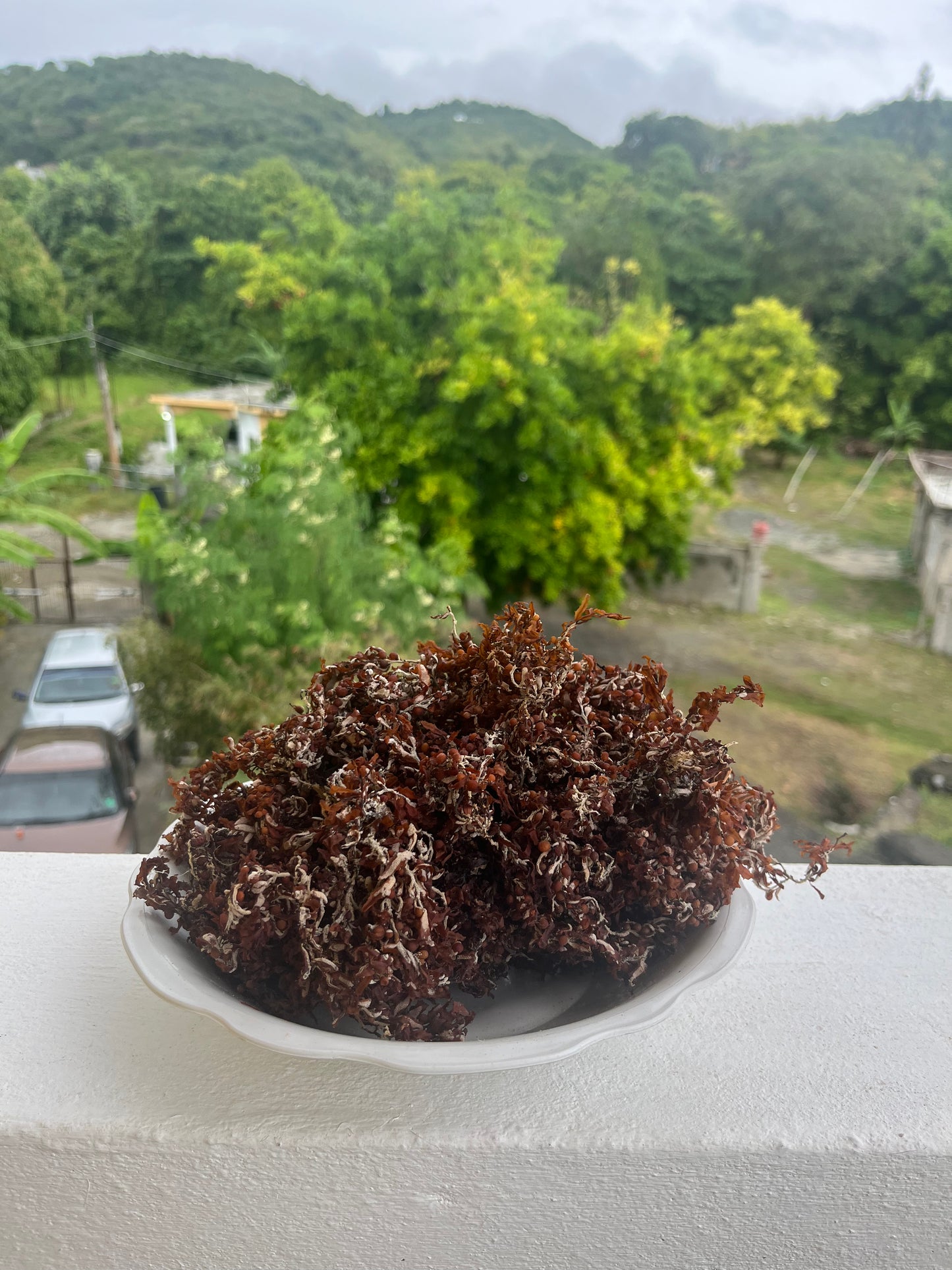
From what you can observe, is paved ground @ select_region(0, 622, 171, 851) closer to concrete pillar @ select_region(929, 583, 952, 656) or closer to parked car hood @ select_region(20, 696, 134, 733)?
parked car hood @ select_region(20, 696, 134, 733)

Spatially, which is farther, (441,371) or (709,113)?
(709,113)

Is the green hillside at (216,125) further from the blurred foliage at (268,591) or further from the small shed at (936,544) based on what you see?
the blurred foliage at (268,591)

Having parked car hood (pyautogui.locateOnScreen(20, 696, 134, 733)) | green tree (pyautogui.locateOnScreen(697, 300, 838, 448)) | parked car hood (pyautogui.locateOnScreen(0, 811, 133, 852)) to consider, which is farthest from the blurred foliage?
green tree (pyautogui.locateOnScreen(697, 300, 838, 448))

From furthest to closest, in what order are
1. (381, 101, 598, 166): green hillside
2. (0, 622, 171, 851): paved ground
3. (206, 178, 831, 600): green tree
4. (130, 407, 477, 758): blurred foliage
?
(381, 101, 598, 166): green hillside
(206, 178, 831, 600): green tree
(0, 622, 171, 851): paved ground
(130, 407, 477, 758): blurred foliage

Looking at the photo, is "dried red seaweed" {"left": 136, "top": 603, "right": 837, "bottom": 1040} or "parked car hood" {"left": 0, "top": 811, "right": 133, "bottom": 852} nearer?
"dried red seaweed" {"left": 136, "top": 603, "right": 837, "bottom": 1040}

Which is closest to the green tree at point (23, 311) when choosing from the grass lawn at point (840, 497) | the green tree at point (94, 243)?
the green tree at point (94, 243)

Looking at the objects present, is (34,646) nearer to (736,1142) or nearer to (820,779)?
(820,779)

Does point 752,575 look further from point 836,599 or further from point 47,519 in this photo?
point 47,519

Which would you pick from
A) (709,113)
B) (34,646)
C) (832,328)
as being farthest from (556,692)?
(709,113)
